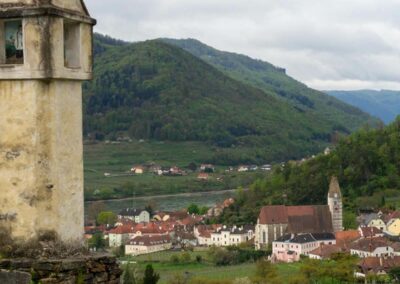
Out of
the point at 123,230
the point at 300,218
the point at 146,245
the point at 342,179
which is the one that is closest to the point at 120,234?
the point at 123,230

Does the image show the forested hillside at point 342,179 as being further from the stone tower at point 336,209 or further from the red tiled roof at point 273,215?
the red tiled roof at point 273,215

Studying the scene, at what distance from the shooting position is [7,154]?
4.45 meters

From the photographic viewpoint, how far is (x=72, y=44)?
15.5 ft

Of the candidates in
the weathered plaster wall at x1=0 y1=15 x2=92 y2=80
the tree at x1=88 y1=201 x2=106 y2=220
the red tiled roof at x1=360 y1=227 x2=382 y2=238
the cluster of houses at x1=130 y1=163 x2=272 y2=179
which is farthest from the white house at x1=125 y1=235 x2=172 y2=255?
the weathered plaster wall at x1=0 y1=15 x2=92 y2=80

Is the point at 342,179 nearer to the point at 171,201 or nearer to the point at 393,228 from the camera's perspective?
the point at 393,228

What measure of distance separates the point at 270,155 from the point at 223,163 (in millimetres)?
10929

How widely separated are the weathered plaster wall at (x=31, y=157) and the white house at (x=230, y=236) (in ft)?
168

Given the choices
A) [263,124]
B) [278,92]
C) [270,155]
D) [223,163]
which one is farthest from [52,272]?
[278,92]

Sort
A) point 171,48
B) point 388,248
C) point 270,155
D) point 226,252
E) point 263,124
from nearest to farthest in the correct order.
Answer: point 388,248, point 226,252, point 270,155, point 263,124, point 171,48

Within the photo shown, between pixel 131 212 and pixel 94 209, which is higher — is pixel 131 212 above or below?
below

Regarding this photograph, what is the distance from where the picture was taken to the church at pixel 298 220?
5612 centimetres

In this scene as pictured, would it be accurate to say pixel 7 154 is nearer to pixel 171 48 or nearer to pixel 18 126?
pixel 18 126

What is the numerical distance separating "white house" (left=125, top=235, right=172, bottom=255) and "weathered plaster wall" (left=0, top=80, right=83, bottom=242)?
49254mm

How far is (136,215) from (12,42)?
63.3m
